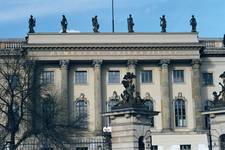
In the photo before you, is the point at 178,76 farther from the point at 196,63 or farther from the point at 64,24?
the point at 64,24

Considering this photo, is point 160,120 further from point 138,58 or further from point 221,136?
point 221,136

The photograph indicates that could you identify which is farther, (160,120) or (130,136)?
(160,120)

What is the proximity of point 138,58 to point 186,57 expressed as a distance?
5774 mm

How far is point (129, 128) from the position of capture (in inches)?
1024

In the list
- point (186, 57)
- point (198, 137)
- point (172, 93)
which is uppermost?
point (186, 57)

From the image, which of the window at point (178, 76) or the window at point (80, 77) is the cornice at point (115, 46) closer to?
the window at point (80, 77)

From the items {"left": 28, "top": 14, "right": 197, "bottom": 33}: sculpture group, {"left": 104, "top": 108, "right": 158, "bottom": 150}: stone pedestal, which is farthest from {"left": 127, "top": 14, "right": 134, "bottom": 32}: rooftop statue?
{"left": 104, "top": 108, "right": 158, "bottom": 150}: stone pedestal

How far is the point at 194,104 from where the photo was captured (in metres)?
68.9

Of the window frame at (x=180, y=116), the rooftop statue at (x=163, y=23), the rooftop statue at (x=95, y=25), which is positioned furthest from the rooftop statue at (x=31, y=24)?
the window frame at (x=180, y=116)

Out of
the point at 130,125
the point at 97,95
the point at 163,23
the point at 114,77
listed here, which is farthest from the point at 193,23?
the point at 130,125

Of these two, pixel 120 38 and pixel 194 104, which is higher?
pixel 120 38

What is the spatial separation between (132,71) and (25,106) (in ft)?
70.7

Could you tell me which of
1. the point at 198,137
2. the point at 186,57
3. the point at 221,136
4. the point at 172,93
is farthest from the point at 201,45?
the point at 221,136

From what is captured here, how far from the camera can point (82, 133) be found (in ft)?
217
